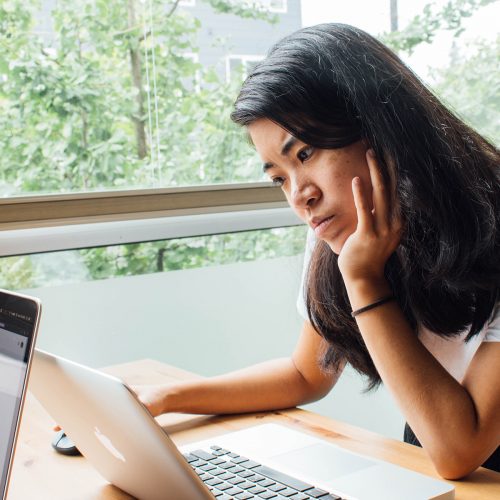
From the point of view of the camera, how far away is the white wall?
2299 millimetres

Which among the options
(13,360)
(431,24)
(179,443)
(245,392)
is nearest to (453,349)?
→ (245,392)

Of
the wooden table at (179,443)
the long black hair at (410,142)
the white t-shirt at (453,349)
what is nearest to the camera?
the wooden table at (179,443)

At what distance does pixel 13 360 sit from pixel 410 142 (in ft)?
2.25

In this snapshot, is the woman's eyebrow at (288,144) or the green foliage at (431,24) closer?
the woman's eyebrow at (288,144)

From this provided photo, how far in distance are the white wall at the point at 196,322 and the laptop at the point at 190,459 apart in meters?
1.16

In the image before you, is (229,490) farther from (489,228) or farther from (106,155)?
(106,155)

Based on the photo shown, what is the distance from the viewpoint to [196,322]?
258 cm

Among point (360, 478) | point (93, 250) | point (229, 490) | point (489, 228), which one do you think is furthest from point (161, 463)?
point (93, 250)

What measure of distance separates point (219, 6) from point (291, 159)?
150 centimetres

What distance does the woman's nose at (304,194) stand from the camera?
127 cm

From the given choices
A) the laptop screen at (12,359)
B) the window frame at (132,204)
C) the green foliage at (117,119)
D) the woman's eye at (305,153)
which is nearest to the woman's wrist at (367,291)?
the woman's eye at (305,153)

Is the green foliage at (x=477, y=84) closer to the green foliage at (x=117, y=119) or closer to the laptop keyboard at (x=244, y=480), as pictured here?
the green foliage at (x=117, y=119)

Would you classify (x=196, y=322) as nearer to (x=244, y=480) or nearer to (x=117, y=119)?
(x=117, y=119)

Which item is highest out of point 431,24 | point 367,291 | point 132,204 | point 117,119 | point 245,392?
point 431,24
